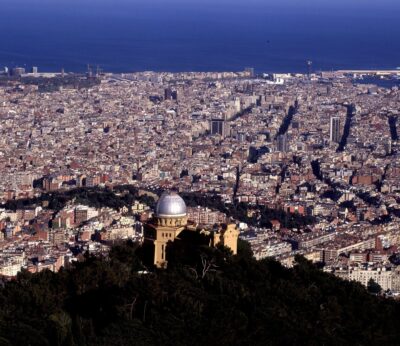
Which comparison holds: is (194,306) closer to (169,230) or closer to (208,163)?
(169,230)

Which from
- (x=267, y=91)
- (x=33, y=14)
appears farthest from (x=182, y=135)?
(x=33, y=14)

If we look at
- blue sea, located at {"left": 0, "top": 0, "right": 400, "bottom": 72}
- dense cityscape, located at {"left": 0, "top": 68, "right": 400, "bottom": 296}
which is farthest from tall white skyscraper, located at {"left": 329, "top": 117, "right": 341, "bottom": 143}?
blue sea, located at {"left": 0, "top": 0, "right": 400, "bottom": 72}

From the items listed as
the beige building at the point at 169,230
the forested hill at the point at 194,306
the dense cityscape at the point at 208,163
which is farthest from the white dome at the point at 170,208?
the dense cityscape at the point at 208,163

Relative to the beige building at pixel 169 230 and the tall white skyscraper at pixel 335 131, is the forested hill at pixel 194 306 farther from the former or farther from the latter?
the tall white skyscraper at pixel 335 131

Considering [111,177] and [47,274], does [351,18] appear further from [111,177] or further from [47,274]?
[47,274]

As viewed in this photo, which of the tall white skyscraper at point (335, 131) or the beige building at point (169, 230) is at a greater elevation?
the tall white skyscraper at point (335, 131)

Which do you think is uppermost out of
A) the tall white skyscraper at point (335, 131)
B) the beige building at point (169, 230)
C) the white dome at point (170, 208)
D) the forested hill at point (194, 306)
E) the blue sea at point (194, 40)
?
the blue sea at point (194, 40)

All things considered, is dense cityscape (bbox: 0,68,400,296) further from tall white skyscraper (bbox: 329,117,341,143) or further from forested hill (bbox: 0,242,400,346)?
forested hill (bbox: 0,242,400,346)
